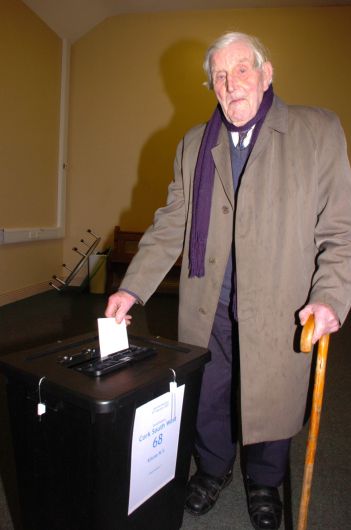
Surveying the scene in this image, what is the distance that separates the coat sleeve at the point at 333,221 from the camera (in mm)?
976

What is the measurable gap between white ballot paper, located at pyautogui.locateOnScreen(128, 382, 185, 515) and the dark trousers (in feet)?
0.89

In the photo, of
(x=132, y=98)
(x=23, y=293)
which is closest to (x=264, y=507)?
(x=23, y=293)

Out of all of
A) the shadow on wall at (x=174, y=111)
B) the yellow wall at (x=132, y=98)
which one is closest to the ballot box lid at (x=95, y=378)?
the yellow wall at (x=132, y=98)

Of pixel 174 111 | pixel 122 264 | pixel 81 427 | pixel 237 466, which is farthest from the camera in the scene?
pixel 174 111

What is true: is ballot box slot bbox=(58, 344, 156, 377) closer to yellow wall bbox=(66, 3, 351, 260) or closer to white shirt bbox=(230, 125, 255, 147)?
white shirt bbox=(230, 125, 255, 147)

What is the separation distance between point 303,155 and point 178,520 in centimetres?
100

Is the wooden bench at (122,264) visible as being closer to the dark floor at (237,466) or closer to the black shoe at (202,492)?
the dark floor at (237,466)

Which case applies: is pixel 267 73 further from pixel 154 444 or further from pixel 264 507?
pixel 264 507

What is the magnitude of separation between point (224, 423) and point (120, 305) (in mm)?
503

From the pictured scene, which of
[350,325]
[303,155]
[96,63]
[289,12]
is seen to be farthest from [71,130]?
[303,155]

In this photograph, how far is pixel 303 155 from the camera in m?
1.04

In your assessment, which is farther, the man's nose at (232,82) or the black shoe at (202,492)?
the black shoe at (202,492)

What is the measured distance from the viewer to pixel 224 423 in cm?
130

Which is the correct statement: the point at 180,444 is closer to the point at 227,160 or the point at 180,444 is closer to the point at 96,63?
the point at 227,160
